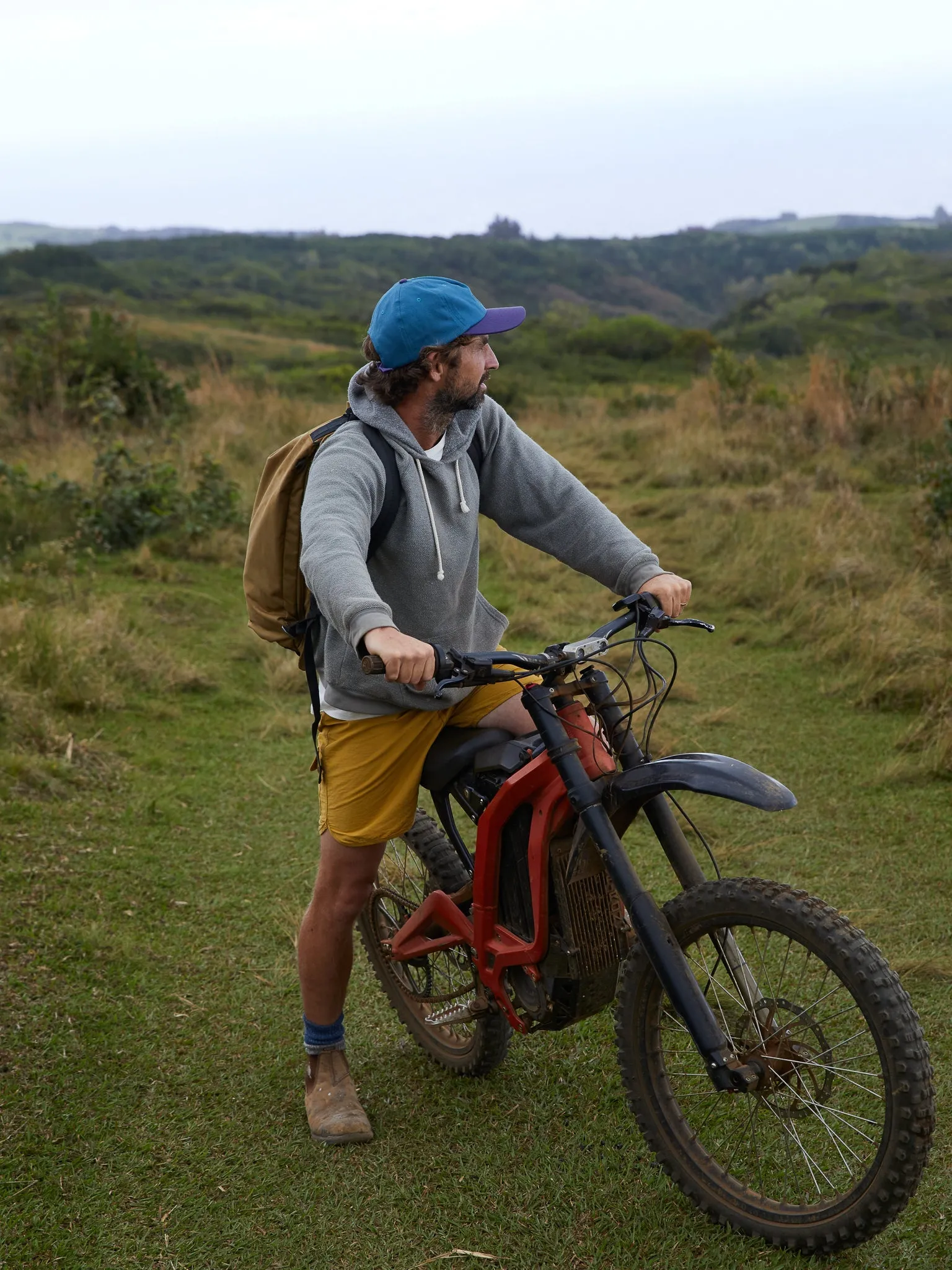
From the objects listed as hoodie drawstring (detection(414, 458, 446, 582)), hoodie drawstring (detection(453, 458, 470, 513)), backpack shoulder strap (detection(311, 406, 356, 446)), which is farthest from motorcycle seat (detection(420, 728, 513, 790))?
backpack shoulder strap (detection(311, 406, 356, 446))

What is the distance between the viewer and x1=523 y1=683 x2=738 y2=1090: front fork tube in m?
2.27

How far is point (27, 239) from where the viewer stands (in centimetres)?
13812

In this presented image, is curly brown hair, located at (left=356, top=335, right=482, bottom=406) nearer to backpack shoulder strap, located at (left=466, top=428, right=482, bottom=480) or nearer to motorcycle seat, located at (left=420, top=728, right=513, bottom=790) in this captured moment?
backpack shoulder strap, located at (left=466, top=428, right=482, bottom=480)

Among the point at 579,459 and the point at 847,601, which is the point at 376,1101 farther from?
the point at 579,459

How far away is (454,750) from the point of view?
8.91ft

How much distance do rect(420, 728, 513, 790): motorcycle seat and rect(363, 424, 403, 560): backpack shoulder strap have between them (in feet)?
1.61

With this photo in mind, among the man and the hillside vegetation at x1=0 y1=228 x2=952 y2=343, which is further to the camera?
the hillside vegetation at x1=0 y1=228 x2=952 y2=343

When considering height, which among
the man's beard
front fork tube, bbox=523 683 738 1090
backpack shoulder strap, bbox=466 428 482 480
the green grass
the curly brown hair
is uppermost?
the curly brown hair

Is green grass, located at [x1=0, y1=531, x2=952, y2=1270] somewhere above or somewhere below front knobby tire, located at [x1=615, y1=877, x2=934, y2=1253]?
below

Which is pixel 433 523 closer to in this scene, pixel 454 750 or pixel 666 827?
pixel 454 750

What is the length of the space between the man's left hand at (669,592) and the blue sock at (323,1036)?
1399 mm

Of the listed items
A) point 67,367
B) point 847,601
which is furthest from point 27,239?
point 847,601

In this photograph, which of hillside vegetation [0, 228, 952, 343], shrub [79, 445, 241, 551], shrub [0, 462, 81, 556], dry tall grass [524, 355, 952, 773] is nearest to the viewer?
dry tall grass [524, 355, 952, 773]

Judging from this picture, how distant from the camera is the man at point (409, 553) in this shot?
247 cm
